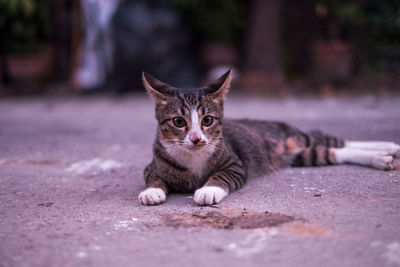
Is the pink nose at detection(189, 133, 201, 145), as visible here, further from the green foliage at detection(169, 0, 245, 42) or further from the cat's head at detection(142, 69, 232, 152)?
the green foliage at detection(169, 0, 245, 42)

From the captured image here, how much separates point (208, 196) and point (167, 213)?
0.31 m

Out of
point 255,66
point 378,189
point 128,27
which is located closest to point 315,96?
point 255,66

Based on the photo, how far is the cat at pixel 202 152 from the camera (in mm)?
3045

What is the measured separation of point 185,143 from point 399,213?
1.47 meters

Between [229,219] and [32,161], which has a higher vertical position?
[229,219]

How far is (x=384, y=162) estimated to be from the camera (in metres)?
3.38

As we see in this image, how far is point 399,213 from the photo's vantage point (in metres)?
2.43

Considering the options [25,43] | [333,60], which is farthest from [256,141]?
[25,43]

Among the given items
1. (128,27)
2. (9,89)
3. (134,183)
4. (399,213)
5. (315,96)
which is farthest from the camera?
(9,89)

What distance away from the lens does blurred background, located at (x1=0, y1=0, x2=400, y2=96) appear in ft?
31.2

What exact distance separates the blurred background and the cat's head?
618 centimetres

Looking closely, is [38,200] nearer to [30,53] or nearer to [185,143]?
[185,143]

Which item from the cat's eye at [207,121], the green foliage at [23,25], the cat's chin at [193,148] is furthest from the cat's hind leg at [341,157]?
the green foliage at [23,25]

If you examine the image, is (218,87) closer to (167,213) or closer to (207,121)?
(207,121)
